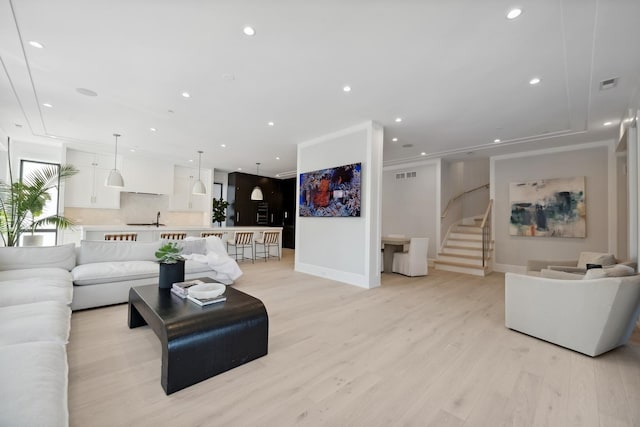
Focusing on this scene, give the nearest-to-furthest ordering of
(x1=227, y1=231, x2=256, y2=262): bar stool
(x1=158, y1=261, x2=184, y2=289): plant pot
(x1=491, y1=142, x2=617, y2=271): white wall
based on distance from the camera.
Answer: (x1=158, y1=261, x2=184, y2=289): plant pot
(x1=491, y1=142, x2=617, y2=271): white wall
(x1=227, y1=231, x2=256, y2=262): bar stool

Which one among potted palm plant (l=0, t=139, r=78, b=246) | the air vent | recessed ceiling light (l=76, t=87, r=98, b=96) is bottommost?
potted palm plant (l=0, t=139, r=78, b=246)

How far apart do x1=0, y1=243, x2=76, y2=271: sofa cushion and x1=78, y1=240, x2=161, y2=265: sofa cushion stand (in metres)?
0.14

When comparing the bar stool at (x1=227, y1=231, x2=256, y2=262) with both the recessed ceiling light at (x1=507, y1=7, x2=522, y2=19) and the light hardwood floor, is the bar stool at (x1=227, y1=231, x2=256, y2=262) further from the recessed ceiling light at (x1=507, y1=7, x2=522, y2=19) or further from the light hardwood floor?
the recessed ceiling light at (x1=507, y1=7, x2=522, y2=19)

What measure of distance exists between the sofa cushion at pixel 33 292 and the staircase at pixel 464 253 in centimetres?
681

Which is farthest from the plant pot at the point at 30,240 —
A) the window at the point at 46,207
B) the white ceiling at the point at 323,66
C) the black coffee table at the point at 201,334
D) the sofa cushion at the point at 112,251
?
the black coffee table at the point at 201,334

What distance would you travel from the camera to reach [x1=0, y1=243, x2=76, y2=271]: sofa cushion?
3.27 meters

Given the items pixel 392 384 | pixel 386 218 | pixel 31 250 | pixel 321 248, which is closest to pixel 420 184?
pixel 386 218

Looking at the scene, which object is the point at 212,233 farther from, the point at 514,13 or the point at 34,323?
the point at 514,13

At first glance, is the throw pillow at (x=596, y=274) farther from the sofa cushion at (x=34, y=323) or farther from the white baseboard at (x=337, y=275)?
the sofa cushion at (x=34, y=323)

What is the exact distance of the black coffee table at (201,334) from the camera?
183cm

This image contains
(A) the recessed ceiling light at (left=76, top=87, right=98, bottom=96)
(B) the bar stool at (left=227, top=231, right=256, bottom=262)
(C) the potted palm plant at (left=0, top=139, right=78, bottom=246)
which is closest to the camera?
(A) the recessed ceiling light at (left=76, top=87, right=98, bottom=96)

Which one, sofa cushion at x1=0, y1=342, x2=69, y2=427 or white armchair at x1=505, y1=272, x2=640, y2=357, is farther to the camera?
white armchair at x1=505, y1=272, x2=640, y2=357

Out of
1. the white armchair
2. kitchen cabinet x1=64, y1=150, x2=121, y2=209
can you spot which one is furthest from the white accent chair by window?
kitchen cabinet x1=64, y1=150, x2=121, y2=209

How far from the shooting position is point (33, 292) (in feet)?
7.84
